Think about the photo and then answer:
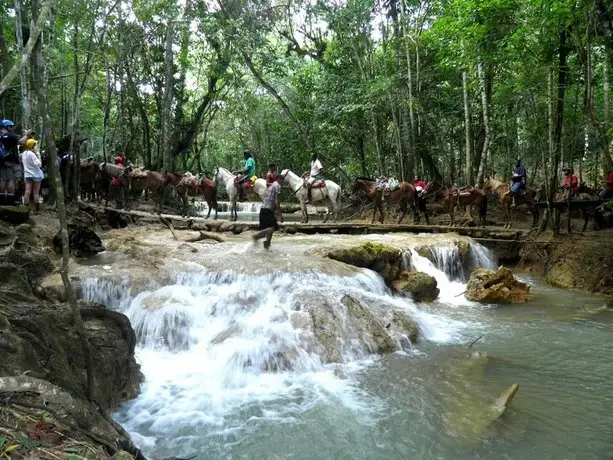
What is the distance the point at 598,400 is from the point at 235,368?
4.67m

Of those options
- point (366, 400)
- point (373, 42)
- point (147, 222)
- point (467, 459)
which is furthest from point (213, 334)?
point (373, 42)

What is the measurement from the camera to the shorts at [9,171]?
381 inches

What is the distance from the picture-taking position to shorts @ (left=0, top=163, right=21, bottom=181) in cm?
967

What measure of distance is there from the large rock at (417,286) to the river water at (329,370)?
0.33 meters

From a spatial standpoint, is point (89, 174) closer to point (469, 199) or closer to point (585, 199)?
point (469, 199)

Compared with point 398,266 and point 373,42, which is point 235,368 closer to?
point 398,266

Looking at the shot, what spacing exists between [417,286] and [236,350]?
207 inches

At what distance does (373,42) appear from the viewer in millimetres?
20922

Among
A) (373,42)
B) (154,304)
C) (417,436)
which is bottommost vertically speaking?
(417,436)

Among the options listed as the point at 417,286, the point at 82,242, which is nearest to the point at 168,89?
the point at 82,242

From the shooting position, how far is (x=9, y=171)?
9742mm

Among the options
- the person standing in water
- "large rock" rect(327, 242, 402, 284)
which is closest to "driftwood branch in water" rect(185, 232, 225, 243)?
the person standing in water

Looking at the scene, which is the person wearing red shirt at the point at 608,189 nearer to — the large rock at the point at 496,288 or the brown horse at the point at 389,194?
the large rock at the point at 496,288

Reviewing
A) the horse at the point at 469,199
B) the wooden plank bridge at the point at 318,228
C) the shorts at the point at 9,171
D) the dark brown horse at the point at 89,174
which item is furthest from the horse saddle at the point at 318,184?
the shorts at the point at 9,171
